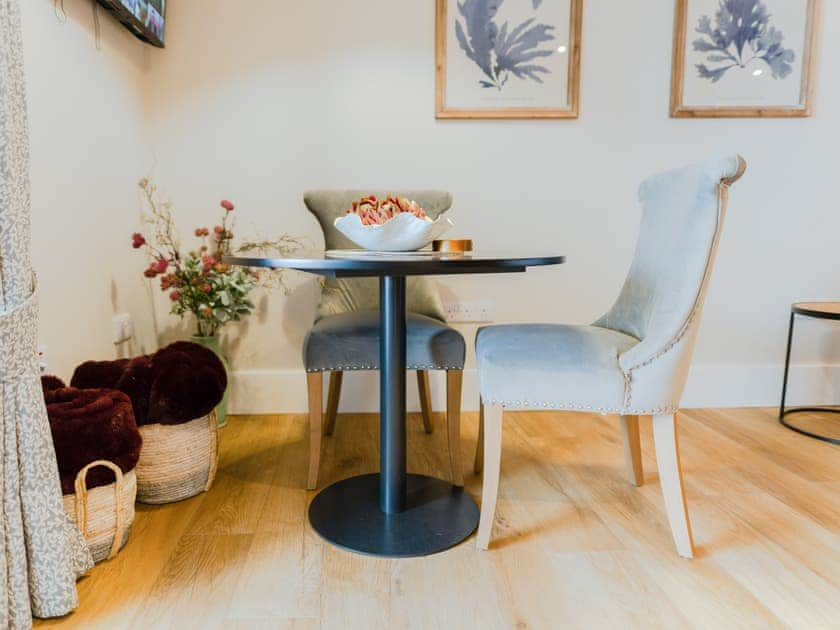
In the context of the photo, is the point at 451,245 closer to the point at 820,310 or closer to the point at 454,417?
the point at 454,417

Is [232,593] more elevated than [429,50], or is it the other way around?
[429,50]

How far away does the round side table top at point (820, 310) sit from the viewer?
225cm

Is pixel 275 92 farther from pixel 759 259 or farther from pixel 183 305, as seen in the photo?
pixel 759 259

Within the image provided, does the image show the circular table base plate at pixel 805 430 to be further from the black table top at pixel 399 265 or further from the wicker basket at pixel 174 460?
the wicker basket at pixel 174 460

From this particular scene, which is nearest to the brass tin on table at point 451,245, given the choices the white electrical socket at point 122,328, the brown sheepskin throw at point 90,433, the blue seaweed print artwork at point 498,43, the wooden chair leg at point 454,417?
the wooden chair leg at point 454,417

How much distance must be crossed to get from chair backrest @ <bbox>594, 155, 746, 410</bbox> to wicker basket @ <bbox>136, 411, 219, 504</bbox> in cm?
122

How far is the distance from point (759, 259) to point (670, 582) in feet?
6.23

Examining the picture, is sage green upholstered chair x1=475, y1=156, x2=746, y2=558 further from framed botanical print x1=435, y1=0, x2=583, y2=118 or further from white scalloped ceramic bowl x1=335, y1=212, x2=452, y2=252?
framed botanical print x1=435, y1=0, x2=583, y2=118

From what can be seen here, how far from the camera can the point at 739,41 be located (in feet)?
8.29

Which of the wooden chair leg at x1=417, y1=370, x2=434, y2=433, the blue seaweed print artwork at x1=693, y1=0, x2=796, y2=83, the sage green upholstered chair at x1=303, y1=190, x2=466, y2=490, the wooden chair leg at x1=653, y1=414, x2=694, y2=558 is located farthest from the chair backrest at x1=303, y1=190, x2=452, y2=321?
the blue seaweed print artwork at x1=693, y1=0, x2=796, y2=83

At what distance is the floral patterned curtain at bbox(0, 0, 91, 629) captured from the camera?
1.09 meters

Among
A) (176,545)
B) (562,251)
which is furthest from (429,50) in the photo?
(176,545)

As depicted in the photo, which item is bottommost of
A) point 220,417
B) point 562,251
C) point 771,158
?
point 220,417

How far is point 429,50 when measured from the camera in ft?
8.10
